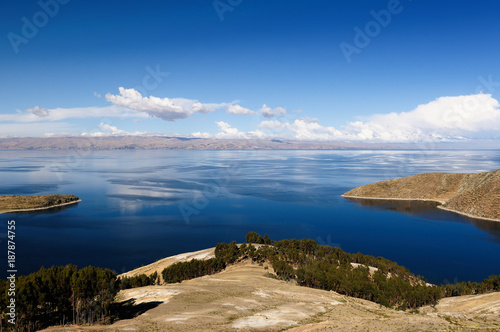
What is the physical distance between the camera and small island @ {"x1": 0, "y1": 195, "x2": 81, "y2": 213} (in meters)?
137

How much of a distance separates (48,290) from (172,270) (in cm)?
3192

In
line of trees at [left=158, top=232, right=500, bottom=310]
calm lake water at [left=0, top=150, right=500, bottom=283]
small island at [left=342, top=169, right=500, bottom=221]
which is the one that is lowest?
calm lake water at [left=0, top=150, right=500, bottom=283]

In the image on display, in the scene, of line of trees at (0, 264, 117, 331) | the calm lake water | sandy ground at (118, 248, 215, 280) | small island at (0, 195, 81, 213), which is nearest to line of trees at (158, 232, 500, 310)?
sandy ground at (118, 248, 215, 280)

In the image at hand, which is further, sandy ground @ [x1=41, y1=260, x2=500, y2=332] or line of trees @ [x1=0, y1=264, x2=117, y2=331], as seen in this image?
sandy ground @ [x1=41, y1=260, x2=500, y2=332]

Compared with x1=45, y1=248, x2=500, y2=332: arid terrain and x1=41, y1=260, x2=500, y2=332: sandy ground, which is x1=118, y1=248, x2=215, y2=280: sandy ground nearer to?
x1=45, y1=248, x2=500, y2=332: arid terrain

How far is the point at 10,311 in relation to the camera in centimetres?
2892

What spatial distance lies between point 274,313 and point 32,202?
6066 inches

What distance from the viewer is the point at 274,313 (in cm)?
3656

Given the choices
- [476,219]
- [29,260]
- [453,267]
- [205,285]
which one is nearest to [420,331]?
[205,285]

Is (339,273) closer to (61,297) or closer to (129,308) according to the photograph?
(129,308)

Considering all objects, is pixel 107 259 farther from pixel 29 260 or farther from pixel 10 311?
pixel 10 311

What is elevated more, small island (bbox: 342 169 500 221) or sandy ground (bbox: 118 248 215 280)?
small island (bbox: 342 169 500 221)

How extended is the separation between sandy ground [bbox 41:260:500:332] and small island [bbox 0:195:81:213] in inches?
4997

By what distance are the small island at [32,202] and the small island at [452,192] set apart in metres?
154
